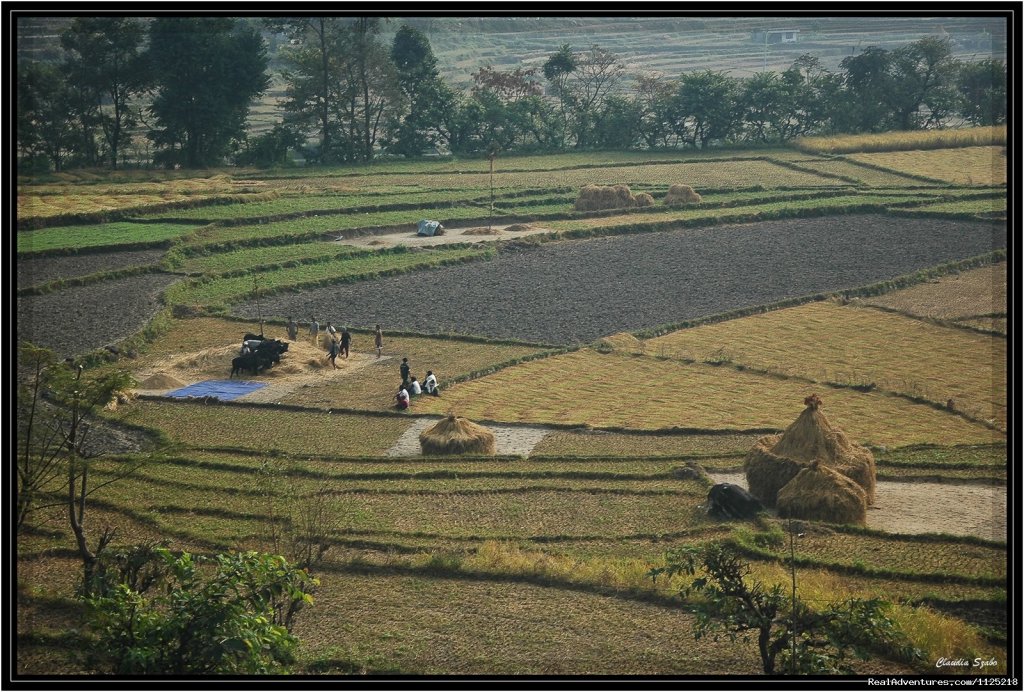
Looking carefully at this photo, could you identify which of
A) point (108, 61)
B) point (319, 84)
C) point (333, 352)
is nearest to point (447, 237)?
point (333, 352)

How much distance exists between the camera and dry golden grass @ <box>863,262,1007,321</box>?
33.2 meters

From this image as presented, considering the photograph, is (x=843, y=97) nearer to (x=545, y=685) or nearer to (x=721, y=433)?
(x=721, y=433)

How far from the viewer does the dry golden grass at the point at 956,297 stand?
109 ft

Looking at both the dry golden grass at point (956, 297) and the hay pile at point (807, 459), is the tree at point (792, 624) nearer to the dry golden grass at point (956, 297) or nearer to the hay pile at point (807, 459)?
the hay pile at point (807, 459)

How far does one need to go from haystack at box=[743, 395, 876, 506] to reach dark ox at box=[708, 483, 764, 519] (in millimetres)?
670

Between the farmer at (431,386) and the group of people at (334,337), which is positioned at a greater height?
the group of people at (334,337)

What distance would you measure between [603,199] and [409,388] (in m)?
23.1

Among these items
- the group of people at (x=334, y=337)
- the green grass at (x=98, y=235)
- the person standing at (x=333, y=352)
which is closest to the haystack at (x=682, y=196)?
the green grass at (x=98, y=235)

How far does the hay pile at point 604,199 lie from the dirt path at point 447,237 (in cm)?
288

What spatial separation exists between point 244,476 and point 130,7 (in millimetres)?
8507

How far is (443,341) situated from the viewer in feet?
104

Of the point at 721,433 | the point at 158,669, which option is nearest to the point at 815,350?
the point at 721,433

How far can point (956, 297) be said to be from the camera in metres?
34.6

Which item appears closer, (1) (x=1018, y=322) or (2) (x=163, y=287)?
(1) (x=1018, y=322)
